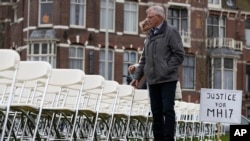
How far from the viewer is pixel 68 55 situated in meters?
36.0

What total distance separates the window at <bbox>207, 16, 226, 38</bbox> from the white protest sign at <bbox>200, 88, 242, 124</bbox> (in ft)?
116

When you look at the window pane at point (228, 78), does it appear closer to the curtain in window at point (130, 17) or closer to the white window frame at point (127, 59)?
the white window frame at point (127, 59)

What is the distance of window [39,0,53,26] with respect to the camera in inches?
1439

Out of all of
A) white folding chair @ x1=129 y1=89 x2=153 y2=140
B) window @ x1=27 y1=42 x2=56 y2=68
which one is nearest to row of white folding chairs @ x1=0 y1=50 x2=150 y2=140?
white folding chair @ x1=129 y1=89 x2=153 y2=140

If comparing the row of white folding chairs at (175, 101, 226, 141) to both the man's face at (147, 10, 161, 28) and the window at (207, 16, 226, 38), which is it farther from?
the window at (207, 16, 226, 38)

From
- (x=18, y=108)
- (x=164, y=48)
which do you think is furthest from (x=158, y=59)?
(x=18, y=108)

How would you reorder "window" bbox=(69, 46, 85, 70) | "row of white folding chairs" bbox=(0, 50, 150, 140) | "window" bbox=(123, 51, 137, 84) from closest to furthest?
"row of white folding chairs" bbox=(0, 50, 150, 140), "window" bbox=(69, 46, 85, 70), "window" bbox=(123, 51, 137, 84)

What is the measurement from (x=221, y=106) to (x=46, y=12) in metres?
29.2

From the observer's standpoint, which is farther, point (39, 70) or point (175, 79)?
point (175, 79)

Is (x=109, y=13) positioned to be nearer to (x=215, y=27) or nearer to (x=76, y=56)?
(x=76, y=56)

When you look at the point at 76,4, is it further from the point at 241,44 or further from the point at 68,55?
the point at 241,44

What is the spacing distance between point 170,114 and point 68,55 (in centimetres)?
2890

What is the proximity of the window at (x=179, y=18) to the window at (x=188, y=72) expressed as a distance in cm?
195

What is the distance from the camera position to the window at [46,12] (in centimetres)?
3656
